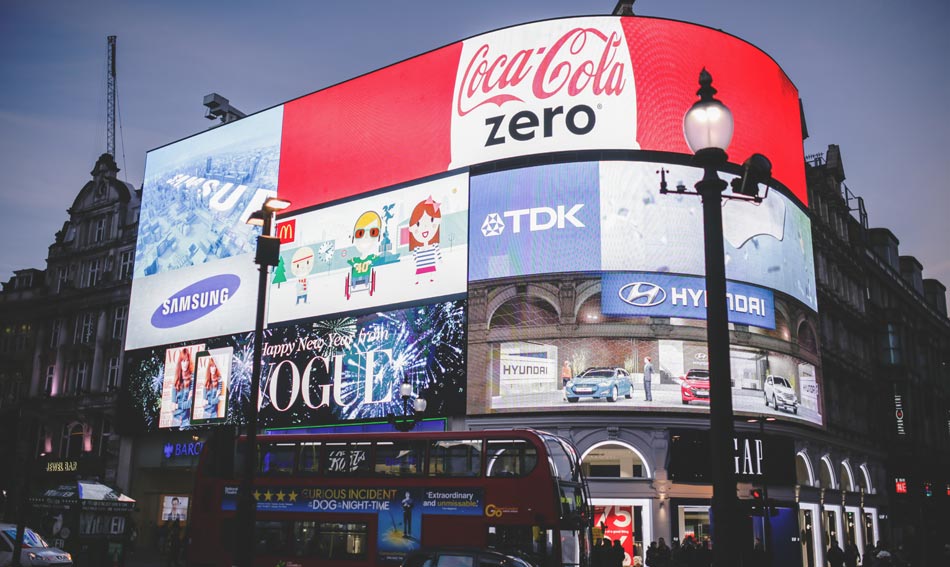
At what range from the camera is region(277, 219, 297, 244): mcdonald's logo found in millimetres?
41544

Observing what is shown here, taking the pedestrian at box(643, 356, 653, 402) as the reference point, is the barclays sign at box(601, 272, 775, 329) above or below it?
above

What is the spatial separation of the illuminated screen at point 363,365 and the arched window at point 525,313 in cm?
165

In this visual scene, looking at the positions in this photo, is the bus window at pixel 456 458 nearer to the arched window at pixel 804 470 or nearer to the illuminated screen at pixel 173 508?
the arched window at pixel 804 470

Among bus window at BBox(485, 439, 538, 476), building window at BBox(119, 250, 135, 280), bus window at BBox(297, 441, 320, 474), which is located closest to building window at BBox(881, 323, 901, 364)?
bus window at BBox(485, 439, 538, 476)

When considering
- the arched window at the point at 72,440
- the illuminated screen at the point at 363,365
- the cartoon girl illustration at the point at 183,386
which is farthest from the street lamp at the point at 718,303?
the arched window at the point at 72,440

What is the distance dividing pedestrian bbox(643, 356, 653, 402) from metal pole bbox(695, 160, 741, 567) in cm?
2388

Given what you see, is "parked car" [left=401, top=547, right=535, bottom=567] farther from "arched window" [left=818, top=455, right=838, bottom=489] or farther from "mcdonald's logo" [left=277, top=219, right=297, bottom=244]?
"arched window" [left=818, top=455, right=838, bottom=489]

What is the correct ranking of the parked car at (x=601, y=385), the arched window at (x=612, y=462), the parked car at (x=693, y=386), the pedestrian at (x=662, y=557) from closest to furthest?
the pedestrian at (x=662, y=557)
the parked car at (x=601, y=385)
the parked car at (x=693, y=386)
the arched window at (x=612, y=462)

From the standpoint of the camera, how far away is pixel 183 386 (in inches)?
1734

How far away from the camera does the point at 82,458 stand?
4928cm

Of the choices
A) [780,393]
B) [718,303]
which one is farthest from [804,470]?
[718,303]

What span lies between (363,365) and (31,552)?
53.4 ft

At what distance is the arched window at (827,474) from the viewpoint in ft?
131

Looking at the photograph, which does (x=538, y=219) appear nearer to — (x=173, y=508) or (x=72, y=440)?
(x=173, y=508)
